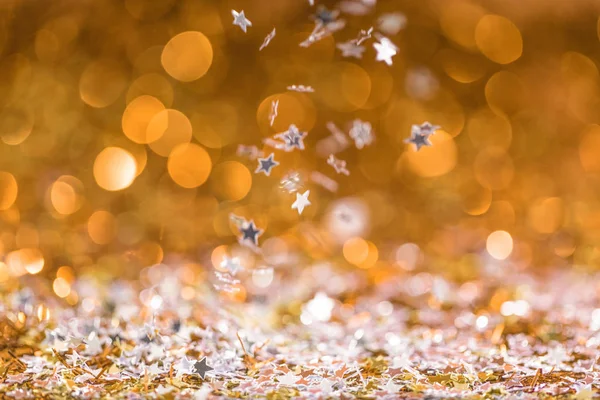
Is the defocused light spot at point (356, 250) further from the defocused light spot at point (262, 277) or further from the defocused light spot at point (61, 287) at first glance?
the defocused light spot at point (61, 287)

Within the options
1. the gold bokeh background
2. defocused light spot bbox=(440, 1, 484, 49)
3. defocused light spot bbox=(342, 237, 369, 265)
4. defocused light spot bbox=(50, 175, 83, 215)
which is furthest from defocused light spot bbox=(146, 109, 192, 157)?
defocused light spot bbox=(440, 1, 484, 49)

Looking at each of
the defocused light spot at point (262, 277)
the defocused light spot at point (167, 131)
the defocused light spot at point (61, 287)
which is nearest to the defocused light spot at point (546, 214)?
the defocused light spot at point (262, 277)

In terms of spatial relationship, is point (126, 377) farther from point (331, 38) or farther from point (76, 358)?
point (331, 38)

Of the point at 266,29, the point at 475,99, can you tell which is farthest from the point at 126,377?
the point at 475,99

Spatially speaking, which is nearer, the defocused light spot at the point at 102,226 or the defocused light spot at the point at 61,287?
the defocused light spot at the point at 61,287

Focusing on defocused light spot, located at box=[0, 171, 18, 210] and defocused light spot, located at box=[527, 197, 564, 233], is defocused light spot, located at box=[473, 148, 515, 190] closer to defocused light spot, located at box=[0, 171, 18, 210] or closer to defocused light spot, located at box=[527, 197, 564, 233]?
defocused light spot, located at box=[527, 197, 564, 233]

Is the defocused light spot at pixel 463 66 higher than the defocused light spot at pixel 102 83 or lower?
lower
